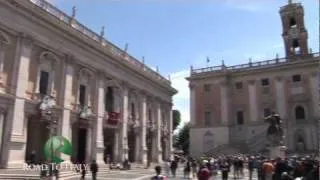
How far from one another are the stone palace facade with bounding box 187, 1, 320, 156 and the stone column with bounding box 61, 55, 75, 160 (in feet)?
91.9

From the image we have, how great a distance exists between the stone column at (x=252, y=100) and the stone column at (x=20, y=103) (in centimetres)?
3646

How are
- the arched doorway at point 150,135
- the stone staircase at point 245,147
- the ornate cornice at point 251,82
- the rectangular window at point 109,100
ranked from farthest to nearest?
the ornate cornice at point 251,82, the stone staircase at point 245,147, the arched doorway at point 150,135, the rectangular window at point 109,100

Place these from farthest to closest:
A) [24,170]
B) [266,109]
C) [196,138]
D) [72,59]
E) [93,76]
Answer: [196,138] → [266,109] → [93,76] → [72,59] → [24,170]

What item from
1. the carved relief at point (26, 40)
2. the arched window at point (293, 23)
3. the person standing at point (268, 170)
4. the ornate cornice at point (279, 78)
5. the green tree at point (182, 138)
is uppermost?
the arched window at point (293, 23)

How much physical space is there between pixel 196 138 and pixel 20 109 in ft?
120

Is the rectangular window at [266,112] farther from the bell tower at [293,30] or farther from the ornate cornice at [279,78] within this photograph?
the bell tower at [293,30]

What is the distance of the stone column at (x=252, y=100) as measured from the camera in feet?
184

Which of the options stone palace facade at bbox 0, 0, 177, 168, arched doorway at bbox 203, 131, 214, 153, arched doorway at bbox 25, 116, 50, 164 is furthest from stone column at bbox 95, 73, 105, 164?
arched doorway at bbox 203, 131, 214, 153

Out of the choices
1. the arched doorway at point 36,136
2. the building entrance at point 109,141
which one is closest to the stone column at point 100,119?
the building entrance at point 109,141

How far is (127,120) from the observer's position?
133ft

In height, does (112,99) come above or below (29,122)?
above

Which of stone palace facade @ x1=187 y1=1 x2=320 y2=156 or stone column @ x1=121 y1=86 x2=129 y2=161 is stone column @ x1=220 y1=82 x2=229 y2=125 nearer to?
stone palace facade @ x1=187 y1=1 x2=320 y2=156

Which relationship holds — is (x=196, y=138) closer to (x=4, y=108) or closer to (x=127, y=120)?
(x=127, y=120)

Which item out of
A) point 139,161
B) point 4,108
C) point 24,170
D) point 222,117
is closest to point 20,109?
point 4,108
